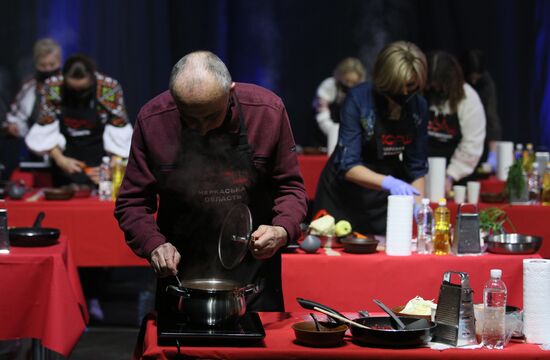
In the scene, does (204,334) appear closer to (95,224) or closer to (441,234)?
(441,234)

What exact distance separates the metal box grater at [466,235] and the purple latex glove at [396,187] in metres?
0.34

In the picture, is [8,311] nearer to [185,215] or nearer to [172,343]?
[185,215]

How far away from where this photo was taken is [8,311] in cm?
402

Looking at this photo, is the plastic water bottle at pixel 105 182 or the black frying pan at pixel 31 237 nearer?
the black frying pan at pixel 31 237

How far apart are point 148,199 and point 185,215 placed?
117 millimetres

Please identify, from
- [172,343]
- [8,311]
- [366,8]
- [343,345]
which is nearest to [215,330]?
[172,343]

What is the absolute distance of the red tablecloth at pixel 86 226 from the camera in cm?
522

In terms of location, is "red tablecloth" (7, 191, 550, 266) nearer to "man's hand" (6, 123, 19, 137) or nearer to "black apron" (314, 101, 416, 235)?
"black apron" (314, 101, 416, 235)

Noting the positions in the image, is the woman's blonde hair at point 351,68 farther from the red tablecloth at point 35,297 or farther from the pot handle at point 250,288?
the pot handle at point 250,288

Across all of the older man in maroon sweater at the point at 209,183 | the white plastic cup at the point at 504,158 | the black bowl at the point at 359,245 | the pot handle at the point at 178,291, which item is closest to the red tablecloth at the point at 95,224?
the white plastic cup at the point at 504,158

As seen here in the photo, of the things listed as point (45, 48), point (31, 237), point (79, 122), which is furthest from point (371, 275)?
point (45, 48)

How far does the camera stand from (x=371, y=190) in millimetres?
4586

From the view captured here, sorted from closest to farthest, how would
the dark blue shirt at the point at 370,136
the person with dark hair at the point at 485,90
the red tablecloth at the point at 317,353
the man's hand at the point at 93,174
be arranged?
the red tablecloth at the point at 317,353 < the dark blue shirt at the point at 370,136 < the man's hand at the point at 93,174 < the person with dark hair at the point at 485,90

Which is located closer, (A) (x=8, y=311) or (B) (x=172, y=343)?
(B) (x=172, y=343)
